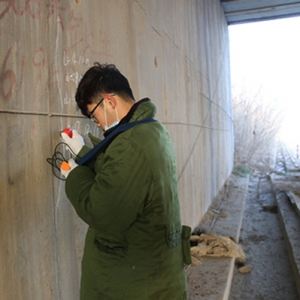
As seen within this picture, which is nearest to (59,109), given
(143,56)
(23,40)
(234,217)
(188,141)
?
(23,40)

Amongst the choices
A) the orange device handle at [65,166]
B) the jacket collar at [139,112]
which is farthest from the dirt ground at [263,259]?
the jacket collar at [139,112]

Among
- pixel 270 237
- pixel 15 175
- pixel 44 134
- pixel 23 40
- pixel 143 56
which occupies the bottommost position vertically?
pixel 270 237

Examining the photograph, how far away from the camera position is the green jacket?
1.59m

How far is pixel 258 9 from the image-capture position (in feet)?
46.0

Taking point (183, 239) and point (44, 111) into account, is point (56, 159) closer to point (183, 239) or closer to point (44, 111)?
point (44, 111)

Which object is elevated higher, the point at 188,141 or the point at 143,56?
the point at 143,56

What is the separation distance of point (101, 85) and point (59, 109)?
514 mm

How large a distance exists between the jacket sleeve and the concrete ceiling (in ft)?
42.3

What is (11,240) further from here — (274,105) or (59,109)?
(274,105)

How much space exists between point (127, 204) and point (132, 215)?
0.07m

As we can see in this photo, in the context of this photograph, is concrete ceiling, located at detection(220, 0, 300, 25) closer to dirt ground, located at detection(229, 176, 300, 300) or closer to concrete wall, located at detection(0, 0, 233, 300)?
dirt ground, located at detection(229, 176, 300, 300)

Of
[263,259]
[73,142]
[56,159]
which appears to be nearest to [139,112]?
[73,142]

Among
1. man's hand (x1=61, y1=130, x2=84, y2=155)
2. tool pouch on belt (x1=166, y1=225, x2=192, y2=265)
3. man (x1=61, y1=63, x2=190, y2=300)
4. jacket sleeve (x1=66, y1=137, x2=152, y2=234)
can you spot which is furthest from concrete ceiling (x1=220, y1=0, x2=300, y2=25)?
jacket sleeve (x1=66, y1=137, x2=152, y2=234)

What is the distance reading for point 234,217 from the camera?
7.45 metres
